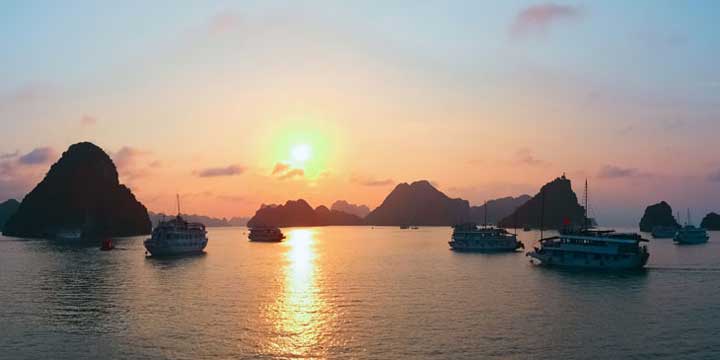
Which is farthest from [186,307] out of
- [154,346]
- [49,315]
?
[154,346]

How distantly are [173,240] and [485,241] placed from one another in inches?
3625

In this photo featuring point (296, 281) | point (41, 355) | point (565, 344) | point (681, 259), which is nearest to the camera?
point (41, 355)

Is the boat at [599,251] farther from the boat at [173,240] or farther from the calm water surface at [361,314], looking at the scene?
the boat at [173,240]

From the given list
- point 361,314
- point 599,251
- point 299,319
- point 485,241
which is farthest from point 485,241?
point 299,319

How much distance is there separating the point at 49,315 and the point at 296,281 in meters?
45.4

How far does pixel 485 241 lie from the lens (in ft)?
563

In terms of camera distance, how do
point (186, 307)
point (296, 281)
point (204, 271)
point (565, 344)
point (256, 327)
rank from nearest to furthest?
point (565, 344) → point (256, 327) → point (186, 307) → point (296, 281) → point (204, 271)

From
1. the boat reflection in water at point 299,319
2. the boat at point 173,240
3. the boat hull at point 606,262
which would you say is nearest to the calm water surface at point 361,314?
the boat reflection in water at point 299,319

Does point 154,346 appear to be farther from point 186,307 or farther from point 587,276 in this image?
point 587,276

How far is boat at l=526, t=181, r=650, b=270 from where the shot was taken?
11231 cm

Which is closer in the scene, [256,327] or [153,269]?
[256,327]

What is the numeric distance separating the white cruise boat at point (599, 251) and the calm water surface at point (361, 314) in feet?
16.8

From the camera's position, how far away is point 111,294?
82438 millimetres

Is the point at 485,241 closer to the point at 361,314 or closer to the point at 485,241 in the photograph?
the point at 485,241
